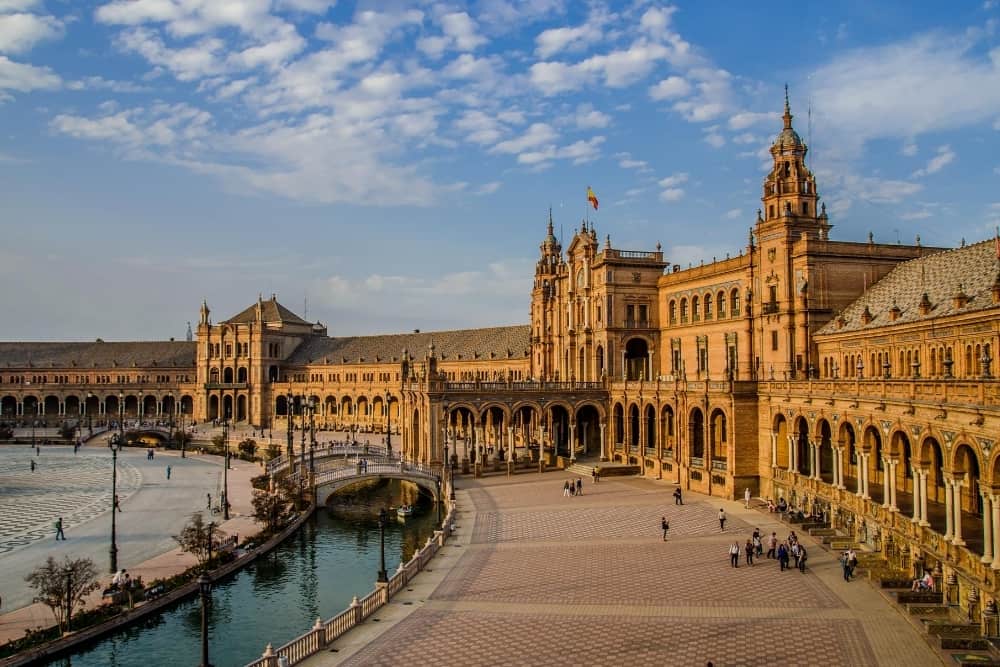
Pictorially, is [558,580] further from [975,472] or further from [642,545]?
[975,472]

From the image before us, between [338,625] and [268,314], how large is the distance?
375 ft

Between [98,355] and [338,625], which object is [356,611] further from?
[98,355]

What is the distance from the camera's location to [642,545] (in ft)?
138

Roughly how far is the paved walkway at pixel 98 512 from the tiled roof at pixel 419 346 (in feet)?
119

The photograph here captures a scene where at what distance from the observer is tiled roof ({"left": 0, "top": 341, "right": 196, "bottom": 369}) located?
14338 cm

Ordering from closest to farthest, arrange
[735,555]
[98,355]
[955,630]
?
1. [955,630]
2. [735,555]
3. [98,355]

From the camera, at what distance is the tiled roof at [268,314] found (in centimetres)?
13700

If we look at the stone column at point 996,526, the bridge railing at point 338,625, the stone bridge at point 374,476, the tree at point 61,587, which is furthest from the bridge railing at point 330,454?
the stone column at point 996,526

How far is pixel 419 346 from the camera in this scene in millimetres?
126062

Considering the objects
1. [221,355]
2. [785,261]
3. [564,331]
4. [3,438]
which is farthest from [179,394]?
[785,261]

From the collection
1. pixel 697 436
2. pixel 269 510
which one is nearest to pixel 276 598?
pixel 269 510

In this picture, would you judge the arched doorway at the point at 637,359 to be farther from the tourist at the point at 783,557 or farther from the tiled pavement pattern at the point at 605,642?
the tiled pavement pattern at the point at 605,642

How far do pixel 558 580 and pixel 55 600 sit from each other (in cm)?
1933

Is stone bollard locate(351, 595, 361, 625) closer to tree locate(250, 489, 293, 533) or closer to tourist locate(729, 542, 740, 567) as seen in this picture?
tourist locate(729, 542, 740, 567)
